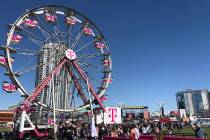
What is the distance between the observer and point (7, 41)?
1414 inches

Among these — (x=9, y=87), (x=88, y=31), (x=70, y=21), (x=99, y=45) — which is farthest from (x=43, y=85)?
(x=99, y=45)

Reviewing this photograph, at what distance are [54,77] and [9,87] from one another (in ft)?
19.9

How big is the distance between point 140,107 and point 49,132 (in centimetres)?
11045

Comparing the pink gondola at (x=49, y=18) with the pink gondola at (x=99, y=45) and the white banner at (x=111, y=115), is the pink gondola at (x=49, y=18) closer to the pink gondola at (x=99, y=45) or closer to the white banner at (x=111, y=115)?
the pink gondola at (x=99, y=45)

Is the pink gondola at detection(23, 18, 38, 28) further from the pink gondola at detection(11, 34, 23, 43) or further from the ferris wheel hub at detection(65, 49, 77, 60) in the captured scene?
the ferris wheel hub at detection(65, 49, 77, 60)

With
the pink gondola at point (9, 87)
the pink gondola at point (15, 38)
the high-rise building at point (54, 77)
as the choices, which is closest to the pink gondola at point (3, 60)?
the pink gondola at point (9, 87)

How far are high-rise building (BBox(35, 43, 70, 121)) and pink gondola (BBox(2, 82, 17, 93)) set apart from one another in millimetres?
3437

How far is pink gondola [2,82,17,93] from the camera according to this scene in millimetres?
33812

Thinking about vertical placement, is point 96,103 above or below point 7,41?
below

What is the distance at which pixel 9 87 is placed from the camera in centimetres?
3412

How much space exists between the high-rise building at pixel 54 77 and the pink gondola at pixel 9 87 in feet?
11.3

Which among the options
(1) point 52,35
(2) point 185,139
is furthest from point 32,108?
(2) point 185,139

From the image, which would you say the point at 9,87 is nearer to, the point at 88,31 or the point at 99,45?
the point at 88,31

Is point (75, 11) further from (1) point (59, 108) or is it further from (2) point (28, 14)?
(1) point (59, 108)
